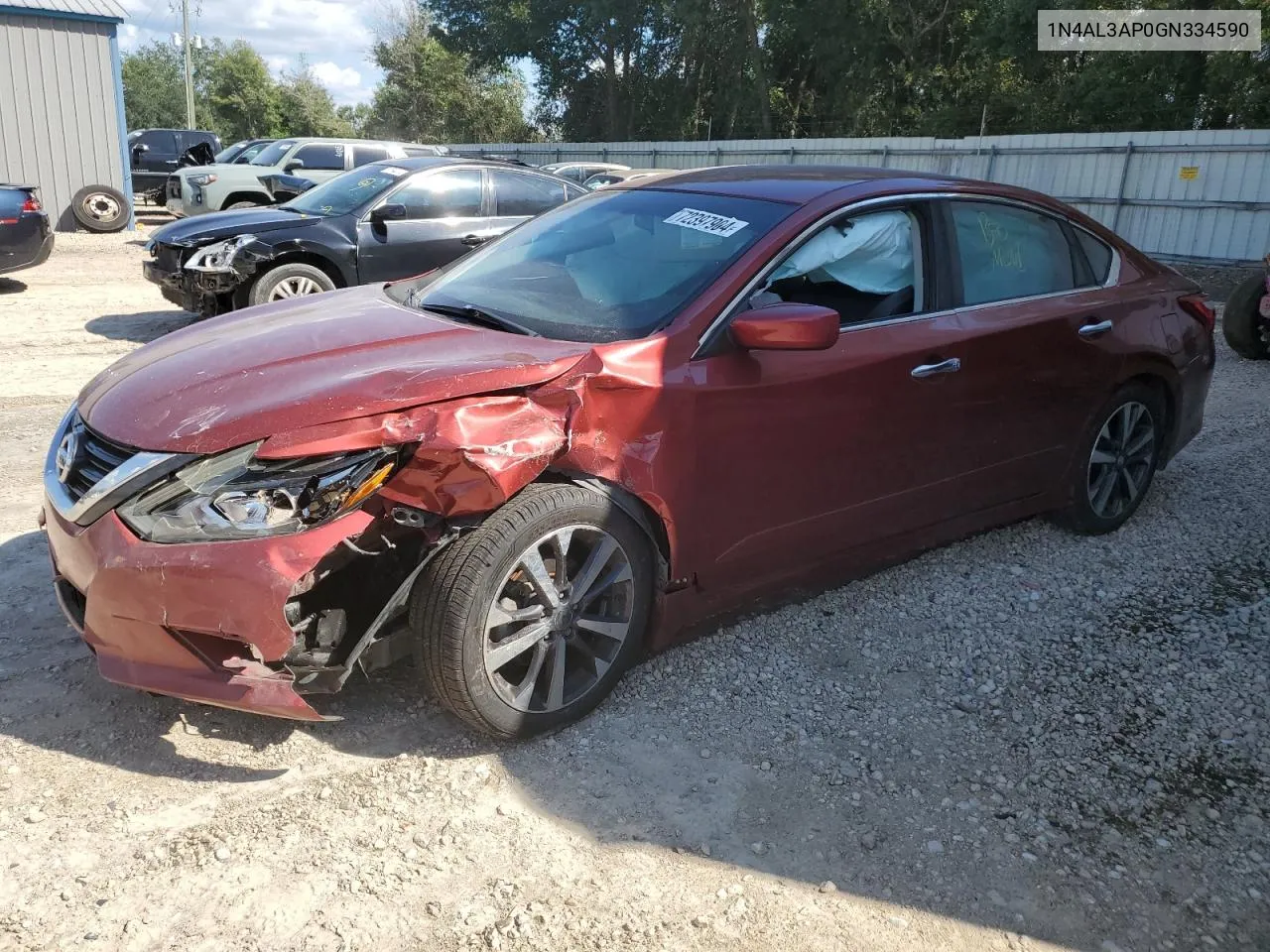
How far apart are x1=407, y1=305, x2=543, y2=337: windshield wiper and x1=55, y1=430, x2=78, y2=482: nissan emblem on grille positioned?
3.91 feet

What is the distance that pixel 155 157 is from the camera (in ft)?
75.7

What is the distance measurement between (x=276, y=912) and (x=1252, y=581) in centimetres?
411

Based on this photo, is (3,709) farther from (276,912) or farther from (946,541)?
(946,541)

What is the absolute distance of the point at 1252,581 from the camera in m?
4.40

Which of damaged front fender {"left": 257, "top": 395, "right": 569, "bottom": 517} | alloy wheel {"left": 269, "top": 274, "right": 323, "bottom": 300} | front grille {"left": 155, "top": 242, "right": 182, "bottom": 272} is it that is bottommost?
alloy wheel {"left": 269, "top": 274, "right": 323, "bottom": 300}

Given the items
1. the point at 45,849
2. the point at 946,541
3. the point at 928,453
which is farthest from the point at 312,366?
→ the point at 946,541

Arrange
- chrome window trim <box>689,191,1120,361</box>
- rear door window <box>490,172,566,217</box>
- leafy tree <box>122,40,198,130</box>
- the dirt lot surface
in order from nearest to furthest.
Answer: the dirt lot surface
chrome window trim <box>689,191,1120,361</box>
rear door window <box>490,172,566,217</box>
leafy tree <box>122,40,198,130</box>

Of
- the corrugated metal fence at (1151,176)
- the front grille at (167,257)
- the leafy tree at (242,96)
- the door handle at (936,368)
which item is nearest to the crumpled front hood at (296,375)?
the door handle at (936,368)

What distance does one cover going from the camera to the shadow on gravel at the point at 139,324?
29.5 ft

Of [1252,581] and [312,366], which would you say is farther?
[1252,581]

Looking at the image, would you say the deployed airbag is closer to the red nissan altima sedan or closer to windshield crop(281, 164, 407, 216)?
the red nissan altima sedan

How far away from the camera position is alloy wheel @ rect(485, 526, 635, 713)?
2.90m

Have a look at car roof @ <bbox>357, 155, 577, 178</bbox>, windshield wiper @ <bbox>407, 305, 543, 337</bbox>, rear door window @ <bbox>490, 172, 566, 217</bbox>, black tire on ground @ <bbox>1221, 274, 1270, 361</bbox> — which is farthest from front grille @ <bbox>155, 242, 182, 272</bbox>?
black tire on ground @ <bbox>1221, 274, 1270, 361</bbox>


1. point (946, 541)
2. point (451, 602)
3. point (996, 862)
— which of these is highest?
point (451, 602)
